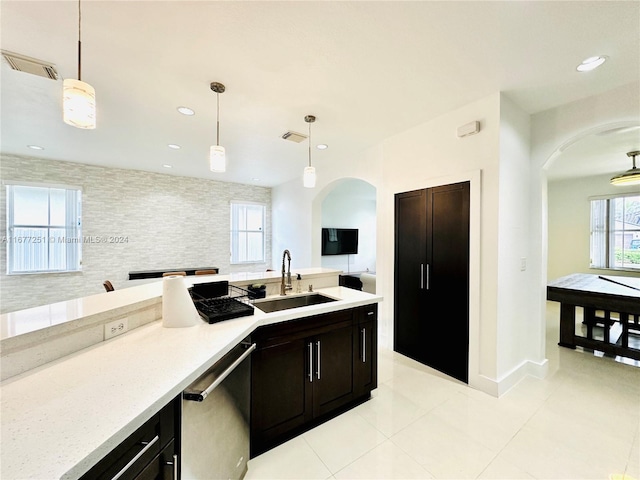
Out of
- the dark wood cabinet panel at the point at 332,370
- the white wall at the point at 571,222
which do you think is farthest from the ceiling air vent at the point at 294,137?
the white wall at the point at 571,222

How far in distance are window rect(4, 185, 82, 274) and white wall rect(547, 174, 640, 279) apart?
10408 mm

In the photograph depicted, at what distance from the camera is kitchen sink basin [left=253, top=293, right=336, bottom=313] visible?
2.30m

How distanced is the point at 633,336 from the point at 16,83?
7731mm

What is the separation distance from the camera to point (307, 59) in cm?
198

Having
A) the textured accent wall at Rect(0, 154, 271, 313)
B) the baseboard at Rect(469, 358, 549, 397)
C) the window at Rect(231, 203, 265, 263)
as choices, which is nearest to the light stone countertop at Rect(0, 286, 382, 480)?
the baseboard at Rect(469, 358, 549, 397)

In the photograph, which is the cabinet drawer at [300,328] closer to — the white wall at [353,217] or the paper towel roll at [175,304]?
the paper towel roll at [175,304]

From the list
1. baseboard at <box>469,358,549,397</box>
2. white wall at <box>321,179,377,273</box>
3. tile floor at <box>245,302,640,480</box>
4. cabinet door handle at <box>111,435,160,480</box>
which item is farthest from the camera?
white wall at <box>321,179,377,273</box>

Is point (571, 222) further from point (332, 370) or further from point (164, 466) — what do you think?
point (164, 466)

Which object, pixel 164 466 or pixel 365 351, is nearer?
pixel 164 466

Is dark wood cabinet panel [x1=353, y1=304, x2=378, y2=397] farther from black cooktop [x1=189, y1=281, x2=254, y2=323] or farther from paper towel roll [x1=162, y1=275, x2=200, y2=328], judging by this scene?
paper towel roll [x1=162, y1=275, x2=200, y2=328]

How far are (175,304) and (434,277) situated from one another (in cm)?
263

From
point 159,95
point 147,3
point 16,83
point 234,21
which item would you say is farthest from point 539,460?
point 16,83

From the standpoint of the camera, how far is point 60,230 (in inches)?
187

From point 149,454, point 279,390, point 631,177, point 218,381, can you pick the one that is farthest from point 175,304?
point 631,177
